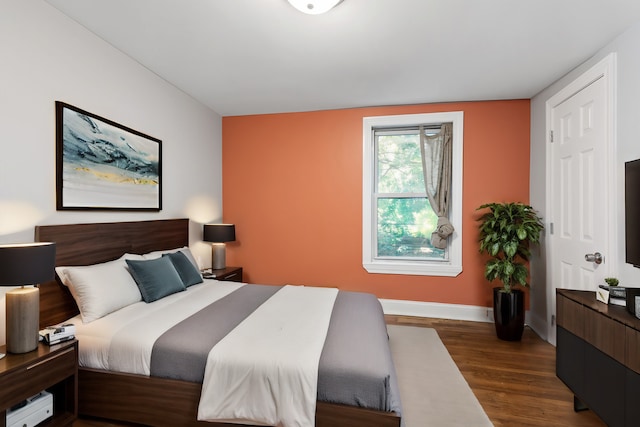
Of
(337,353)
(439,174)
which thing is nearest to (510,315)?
(439,174)

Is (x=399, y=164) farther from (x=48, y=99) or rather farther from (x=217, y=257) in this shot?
(x=48, y=99)

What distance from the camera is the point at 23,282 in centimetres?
147

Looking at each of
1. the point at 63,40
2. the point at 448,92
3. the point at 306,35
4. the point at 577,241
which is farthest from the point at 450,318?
the point at 63,40

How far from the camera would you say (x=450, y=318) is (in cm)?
369

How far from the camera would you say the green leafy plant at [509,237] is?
121 inches

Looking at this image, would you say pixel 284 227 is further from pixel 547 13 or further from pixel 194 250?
pixel 547 13

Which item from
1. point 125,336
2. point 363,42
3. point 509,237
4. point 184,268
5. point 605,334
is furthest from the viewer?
point 509,237

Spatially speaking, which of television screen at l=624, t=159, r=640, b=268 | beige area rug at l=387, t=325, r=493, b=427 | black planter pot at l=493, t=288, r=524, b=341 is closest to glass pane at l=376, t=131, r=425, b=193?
black planter pot at l=493, t=288, r=524, b=341

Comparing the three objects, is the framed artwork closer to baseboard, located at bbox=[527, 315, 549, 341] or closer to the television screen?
the television screen

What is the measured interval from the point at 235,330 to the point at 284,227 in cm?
231

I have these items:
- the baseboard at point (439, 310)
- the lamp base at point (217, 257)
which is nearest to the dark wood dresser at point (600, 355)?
the baseboard at point (439, 310)

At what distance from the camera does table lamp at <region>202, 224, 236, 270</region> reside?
3611mm

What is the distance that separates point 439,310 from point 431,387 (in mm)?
1626

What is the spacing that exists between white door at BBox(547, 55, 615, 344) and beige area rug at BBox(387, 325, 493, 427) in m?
1.36
